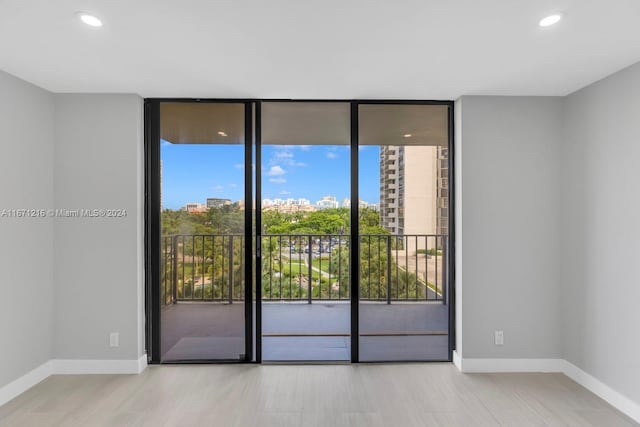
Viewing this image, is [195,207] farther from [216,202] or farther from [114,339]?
[114,339]

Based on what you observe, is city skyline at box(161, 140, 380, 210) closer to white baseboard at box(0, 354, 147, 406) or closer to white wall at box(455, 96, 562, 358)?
white wall at box(455, 96, 562, 358)

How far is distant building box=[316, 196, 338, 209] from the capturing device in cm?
354

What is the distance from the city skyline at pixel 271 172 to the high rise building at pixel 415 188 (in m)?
0.12

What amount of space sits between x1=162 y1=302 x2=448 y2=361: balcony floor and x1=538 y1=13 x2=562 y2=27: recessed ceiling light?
8.11 feet

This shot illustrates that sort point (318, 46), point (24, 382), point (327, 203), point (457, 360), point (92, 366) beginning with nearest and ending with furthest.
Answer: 1. point (318, 46)
2. point (24, 382)
3. point (92, 366)
4. point (457, 360)
5. point (327, 203)

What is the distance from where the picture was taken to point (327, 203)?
3555 mm

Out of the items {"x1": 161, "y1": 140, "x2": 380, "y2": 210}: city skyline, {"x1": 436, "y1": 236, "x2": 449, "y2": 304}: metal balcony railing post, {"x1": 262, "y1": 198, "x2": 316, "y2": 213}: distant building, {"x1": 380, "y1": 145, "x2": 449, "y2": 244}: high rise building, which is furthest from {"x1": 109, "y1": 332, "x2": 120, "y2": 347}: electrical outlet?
{"x1": 436, "y1": 236, "x2": 449, "y2": 304}: metal balcony railing post

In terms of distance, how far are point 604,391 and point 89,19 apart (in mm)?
4294

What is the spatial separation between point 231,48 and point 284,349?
2743 mm

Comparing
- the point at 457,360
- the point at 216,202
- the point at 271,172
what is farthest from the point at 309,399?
the point at 271,172

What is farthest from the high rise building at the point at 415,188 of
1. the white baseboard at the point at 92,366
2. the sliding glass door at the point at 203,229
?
the white baseboard at the point at 92,366

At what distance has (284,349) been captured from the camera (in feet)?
11.8

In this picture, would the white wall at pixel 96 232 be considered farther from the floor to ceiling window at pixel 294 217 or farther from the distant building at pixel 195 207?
the distant building at pixel 195 207

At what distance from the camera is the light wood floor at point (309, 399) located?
97.4 inches
